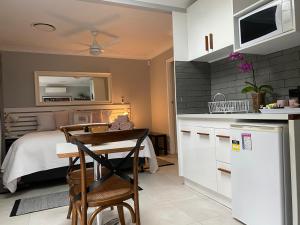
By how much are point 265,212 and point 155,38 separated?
3705 mm

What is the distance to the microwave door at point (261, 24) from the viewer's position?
5.87ft

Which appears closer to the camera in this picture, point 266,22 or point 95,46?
point 266,22

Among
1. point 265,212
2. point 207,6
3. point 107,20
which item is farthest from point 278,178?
point 107,20

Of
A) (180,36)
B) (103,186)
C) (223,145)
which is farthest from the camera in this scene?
(180,36)

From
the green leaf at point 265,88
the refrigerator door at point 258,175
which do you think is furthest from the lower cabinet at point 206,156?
the green leaf at point 265,88

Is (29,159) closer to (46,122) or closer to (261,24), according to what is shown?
(46,122)

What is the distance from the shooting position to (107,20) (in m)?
3.55

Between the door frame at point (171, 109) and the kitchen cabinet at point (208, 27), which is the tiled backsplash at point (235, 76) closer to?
the kitchen cabinet at point (208, 27)

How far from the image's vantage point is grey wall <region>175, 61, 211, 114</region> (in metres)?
3.01

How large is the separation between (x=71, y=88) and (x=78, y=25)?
1.82 metres

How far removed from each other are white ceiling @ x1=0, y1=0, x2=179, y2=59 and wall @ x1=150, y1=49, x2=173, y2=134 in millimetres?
Answer: 298

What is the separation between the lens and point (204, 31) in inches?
107

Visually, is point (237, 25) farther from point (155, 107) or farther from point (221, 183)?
point (155, 107)

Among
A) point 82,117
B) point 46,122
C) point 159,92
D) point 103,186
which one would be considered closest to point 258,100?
point 103,186
